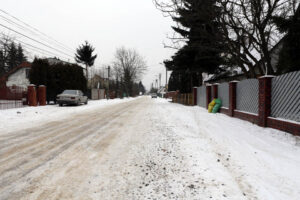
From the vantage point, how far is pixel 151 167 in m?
3.31

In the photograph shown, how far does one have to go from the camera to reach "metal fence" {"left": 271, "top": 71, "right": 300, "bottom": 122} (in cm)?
499

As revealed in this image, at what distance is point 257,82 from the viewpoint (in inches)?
280

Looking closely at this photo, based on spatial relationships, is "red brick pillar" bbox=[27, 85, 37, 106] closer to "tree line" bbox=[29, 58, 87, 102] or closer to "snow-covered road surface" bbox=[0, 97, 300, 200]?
"tree line" bbox=[29, 58, 87, 102]

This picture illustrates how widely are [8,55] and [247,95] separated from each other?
165 ft

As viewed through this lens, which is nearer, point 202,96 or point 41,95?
point 202,96

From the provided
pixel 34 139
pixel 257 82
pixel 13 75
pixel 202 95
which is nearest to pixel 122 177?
pixel 34 139

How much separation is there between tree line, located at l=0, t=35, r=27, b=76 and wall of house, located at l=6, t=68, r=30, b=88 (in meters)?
2.18

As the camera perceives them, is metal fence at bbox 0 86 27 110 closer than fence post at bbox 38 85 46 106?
Yes

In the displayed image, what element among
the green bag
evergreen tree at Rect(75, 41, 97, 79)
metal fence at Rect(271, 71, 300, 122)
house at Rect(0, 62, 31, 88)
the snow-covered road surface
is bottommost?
the snow-covered road surface

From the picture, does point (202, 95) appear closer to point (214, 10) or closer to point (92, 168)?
point (214, 10)

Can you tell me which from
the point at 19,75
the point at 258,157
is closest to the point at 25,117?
the point at 258,157

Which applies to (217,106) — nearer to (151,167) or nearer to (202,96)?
(202,96)

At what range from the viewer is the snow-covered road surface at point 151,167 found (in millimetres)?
2463

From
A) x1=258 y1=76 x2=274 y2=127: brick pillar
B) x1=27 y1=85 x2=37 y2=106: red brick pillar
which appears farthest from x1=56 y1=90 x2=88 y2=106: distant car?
x1=258 y1=76 x2=274 y2=127: brick pillar
